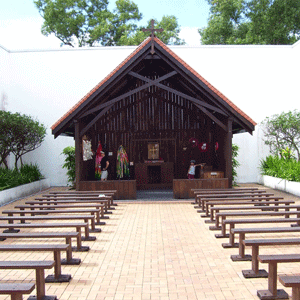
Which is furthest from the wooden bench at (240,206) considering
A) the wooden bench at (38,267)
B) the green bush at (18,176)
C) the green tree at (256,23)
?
the green tree at (256,23)

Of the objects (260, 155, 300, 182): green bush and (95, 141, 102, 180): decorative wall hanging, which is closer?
(260, 155, 300, 182): green bush

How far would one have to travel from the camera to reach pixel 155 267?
5.37 m

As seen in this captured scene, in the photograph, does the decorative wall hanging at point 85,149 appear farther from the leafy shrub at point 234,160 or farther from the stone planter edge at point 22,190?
the leafy shrub at point 234,160

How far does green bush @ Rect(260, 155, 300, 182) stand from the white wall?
2.56 feet

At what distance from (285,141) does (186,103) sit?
16.2 ft

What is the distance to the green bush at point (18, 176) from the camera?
43.9ft

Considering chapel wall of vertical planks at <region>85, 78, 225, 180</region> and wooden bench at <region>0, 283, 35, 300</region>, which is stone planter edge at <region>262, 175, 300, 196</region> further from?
wooden bench at <region>0, 283, 35, 300</region>

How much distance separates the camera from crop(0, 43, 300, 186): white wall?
708 inches

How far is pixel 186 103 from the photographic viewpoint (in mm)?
15898

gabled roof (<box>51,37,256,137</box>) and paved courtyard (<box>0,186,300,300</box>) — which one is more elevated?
gabled roof (<box>51,37,256,137</box>)

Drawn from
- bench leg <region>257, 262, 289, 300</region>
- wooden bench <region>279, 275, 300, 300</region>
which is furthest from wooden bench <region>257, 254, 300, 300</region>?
wooden bench <region>279, 275, 300, 300</region>

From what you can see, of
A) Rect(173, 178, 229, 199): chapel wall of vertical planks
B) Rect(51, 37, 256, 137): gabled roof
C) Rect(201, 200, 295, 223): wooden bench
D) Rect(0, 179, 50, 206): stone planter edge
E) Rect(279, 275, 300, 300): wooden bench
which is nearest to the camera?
Rect(279, 275, 300, 300): wooden bench

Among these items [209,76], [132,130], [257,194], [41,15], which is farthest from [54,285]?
[41,15]

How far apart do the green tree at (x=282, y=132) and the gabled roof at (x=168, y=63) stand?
190 inches
